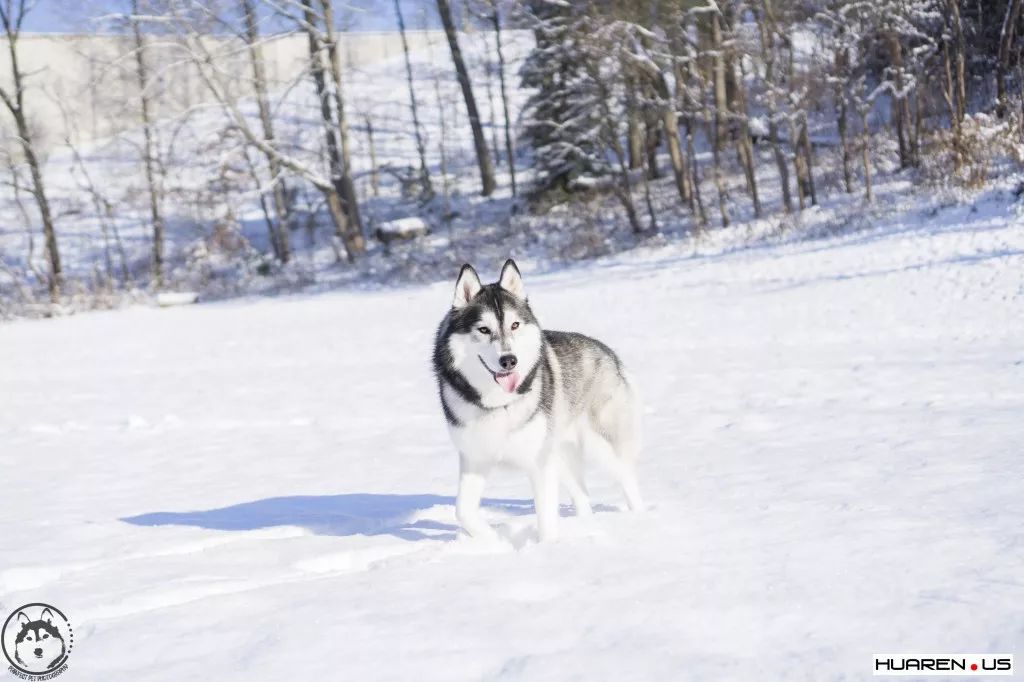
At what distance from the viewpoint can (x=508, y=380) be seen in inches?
159

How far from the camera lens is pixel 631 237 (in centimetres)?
2494

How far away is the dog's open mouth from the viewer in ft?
13.3

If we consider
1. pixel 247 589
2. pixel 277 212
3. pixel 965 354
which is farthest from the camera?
pixel 277 212

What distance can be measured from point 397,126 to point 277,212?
55.0ft

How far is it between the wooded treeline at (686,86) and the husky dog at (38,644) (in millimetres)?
19985

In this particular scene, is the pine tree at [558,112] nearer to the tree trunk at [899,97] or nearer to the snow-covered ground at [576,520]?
the tree trunk at [899,97]

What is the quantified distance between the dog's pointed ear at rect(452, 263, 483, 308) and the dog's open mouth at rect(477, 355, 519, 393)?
38 centimetres

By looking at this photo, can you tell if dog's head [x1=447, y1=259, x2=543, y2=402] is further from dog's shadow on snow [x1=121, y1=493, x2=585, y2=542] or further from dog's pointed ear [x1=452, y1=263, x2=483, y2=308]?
dog's shadow on snow [x1=121, y1=493, x2=585, y2=542]

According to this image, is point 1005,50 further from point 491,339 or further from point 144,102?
point 144,102

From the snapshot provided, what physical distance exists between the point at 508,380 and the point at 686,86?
24001mm

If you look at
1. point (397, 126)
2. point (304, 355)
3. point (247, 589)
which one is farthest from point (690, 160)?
point (397, 126)

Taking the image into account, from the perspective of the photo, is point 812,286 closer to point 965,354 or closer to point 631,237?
point 965,354

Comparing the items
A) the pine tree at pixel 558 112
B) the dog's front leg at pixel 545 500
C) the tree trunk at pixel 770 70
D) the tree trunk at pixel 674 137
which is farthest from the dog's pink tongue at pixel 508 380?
the pine tree at pixel 558 112

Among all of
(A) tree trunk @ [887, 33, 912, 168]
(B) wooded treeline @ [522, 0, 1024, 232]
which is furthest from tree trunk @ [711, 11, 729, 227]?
(A) tree trunk @ [887, 33, 912, 168]
